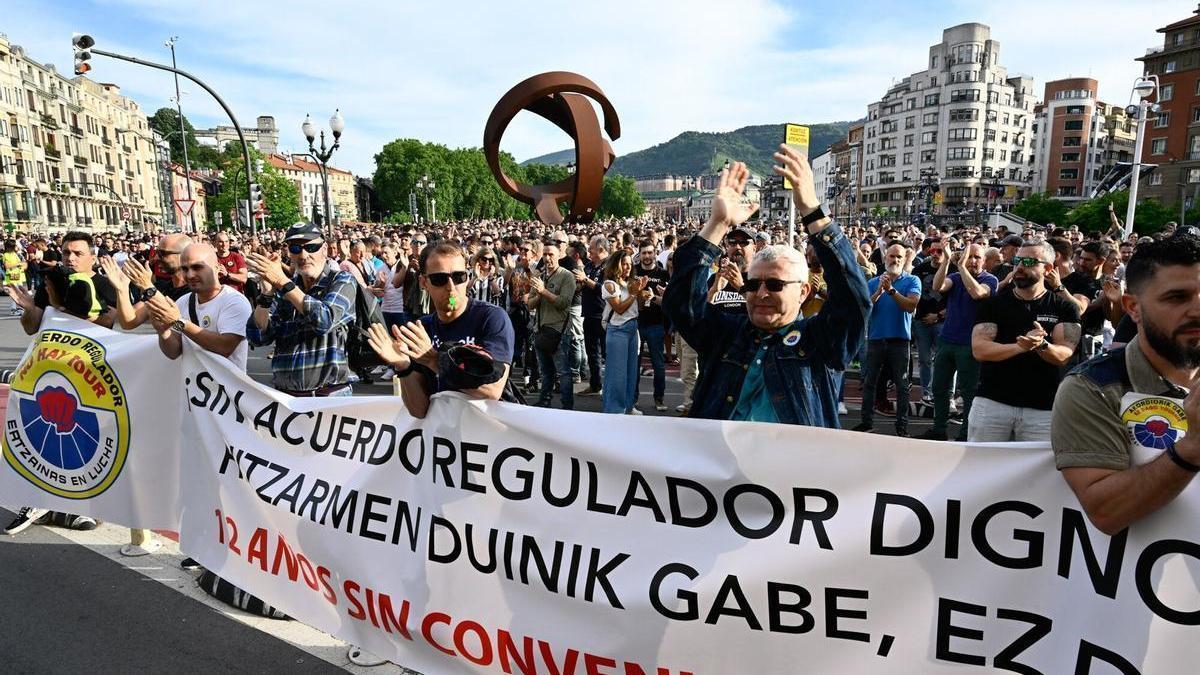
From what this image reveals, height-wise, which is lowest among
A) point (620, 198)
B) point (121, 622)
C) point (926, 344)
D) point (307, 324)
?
point (121, 622)

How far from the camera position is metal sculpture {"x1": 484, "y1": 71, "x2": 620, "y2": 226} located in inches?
203

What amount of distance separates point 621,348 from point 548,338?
0.95 meters

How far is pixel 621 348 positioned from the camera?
281 inches

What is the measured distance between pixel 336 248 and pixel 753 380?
1142 centimetres

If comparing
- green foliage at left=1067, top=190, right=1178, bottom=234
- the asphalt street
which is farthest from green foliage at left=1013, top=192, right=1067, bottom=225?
the asphalt street

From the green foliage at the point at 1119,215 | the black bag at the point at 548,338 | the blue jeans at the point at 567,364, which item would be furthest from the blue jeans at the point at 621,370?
the green foliage at the point at 1119,215

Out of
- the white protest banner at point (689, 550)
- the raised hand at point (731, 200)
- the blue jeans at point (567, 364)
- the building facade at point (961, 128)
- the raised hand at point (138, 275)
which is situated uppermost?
the building facade at point (961, 128)

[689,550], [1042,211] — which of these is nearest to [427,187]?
[1042,211]

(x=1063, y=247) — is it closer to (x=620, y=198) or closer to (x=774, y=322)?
(x=774, y=322)

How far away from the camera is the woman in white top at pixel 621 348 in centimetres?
710

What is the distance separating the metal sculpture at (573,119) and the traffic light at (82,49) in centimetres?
1238

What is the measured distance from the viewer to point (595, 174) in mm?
5195

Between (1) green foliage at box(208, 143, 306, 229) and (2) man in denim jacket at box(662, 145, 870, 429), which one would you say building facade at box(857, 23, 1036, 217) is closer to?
(1) green foliage at box(208, 143, 306, 229)

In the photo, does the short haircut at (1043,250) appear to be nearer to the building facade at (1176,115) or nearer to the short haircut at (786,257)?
the short haircut at (786,257)
